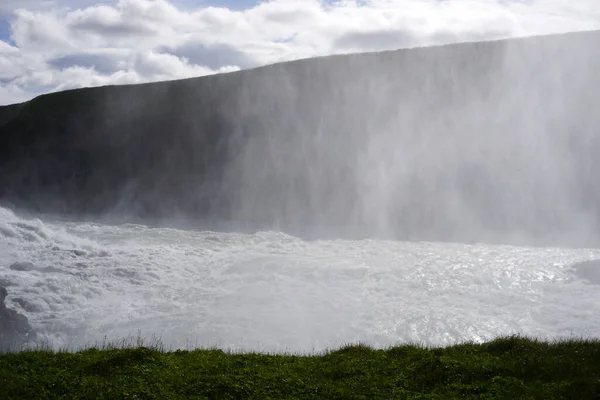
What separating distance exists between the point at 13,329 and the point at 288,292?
885 cm

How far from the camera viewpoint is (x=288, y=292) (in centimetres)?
2041

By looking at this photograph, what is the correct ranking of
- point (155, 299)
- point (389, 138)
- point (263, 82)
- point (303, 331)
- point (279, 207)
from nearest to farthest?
point (303, 331)
point (155, 299)
point (279, 207)
point (389, 138)
point (263, 82)

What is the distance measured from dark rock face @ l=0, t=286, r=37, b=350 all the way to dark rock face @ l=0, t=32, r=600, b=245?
21634mm

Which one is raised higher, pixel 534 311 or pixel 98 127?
pixel 98 127

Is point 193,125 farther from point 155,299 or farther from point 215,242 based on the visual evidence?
point 155,299

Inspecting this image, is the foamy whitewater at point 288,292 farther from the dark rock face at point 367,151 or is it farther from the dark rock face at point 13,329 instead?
the dark rock face at point 367,151

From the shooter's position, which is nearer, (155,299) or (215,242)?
(155,299)

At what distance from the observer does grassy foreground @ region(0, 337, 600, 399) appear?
771 cm

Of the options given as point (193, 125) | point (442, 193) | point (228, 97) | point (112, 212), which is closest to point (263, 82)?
point (228, 97)

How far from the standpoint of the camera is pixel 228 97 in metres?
55.6

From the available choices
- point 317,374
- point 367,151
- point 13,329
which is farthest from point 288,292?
point 367,151

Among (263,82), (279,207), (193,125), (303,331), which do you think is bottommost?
(303,331)

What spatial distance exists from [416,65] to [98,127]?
34.9 meters

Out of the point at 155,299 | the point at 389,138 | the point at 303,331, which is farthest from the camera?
the point at 389,138
